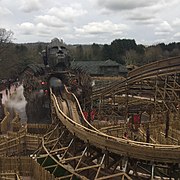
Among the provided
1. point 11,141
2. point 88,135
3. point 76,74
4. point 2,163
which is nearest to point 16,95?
point 76,74

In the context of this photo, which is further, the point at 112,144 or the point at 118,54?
the point at 118,54

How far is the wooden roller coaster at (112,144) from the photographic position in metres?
12.2

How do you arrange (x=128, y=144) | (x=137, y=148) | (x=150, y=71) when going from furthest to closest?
(x=150, y=71) → (x=128, y=144) → (x=137, y=148)

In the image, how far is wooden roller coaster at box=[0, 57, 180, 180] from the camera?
12216 millimetres

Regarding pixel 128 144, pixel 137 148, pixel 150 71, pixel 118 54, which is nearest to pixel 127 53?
pixel 118 54

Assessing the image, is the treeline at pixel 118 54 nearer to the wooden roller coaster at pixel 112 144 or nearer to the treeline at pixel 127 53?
the treeline at pixel 127 53

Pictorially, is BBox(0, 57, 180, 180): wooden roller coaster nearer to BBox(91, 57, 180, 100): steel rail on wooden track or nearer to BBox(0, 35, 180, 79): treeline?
BBox(91, 57, 180, 100): steel rail on wooden track

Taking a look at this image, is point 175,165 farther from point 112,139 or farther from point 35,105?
point 35,105

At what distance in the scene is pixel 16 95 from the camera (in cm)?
4759

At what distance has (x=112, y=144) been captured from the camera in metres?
12.6

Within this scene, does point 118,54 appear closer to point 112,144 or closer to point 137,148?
point 112,144

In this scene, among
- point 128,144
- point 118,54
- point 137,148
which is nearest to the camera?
point 137,148

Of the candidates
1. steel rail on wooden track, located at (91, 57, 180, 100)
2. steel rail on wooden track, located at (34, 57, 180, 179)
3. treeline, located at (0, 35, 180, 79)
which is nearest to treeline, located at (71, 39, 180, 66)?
treeline, located at (0, 35, 180, 79)

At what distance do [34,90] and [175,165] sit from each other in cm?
2041
